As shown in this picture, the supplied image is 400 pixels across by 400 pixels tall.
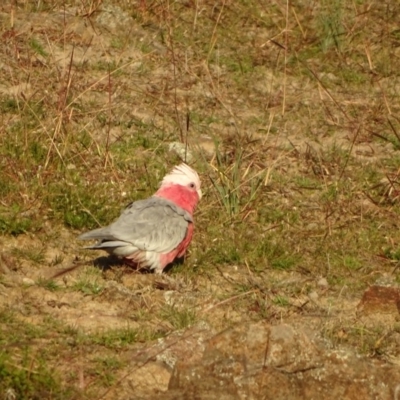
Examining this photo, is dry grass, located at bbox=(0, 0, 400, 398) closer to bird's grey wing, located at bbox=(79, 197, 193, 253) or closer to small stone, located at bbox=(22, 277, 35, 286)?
small stone, located at bbox=(22, 277, 35, 286)

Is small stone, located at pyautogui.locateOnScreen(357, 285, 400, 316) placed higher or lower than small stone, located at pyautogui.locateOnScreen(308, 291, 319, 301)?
higher

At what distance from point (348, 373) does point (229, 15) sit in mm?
5576

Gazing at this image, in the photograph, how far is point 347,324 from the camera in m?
6.36

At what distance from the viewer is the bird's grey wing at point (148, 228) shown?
6.60 metres

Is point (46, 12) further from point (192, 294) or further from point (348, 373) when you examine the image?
point (348, 373)

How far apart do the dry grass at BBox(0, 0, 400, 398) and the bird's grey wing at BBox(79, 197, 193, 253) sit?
0.20 metres

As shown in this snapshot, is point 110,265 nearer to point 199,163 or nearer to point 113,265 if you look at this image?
point 113,265

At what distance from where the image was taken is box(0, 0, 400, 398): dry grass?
245 inches

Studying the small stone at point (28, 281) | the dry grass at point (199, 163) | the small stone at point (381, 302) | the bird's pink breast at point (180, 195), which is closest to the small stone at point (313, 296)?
the dry grass at point (199, 163)

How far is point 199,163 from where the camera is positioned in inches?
329

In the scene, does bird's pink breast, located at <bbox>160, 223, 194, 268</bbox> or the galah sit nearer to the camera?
the galah

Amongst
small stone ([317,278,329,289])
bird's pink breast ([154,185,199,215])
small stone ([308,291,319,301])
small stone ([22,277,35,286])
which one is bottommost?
small stone ([317,278,329,289])

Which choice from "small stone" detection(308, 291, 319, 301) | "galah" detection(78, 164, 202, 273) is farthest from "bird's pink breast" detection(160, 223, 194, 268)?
"small stone" detection(308, 291, 319, 301)

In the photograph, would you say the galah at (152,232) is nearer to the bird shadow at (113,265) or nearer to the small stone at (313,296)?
the bird shadow at (113,265)
